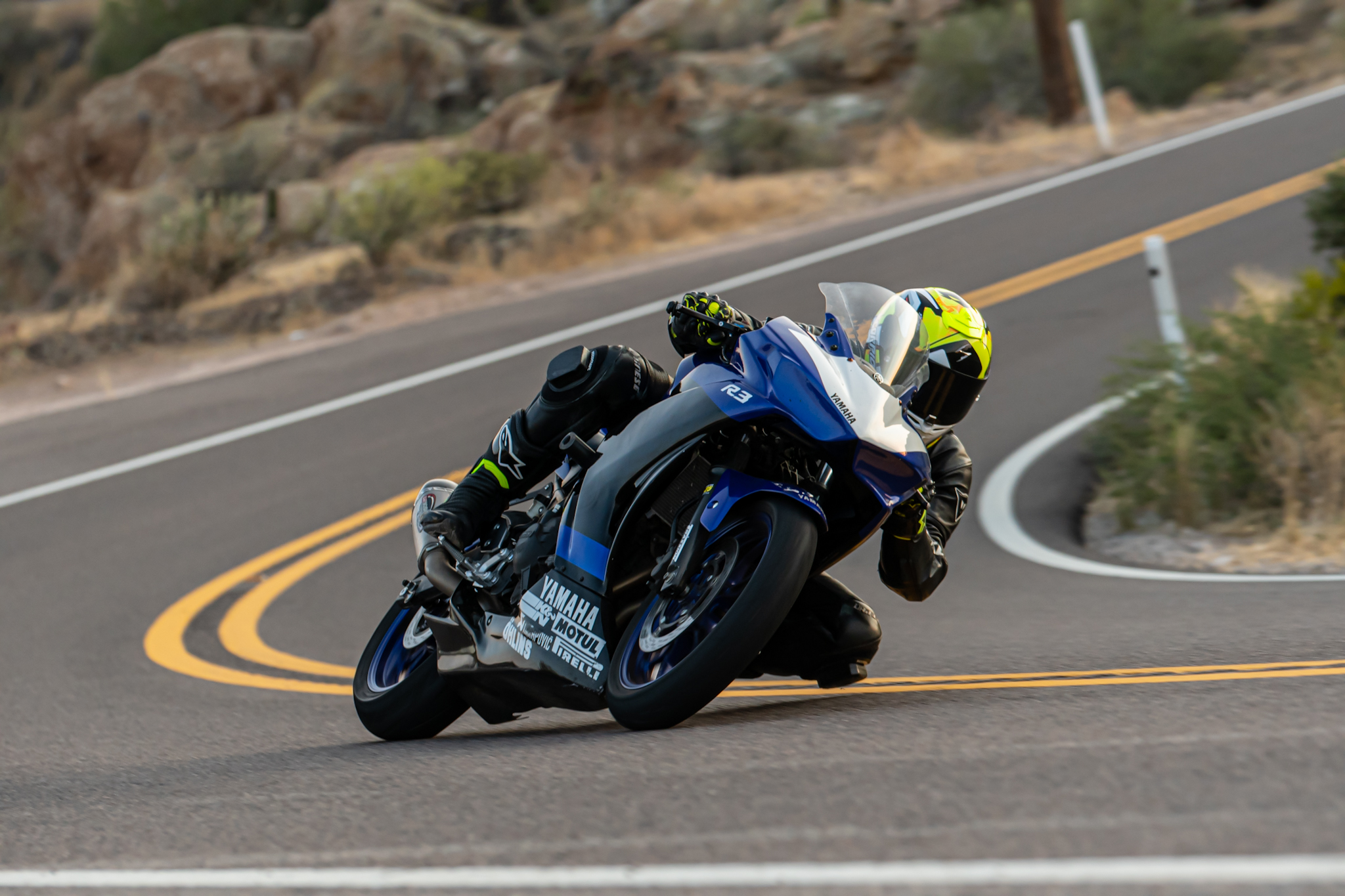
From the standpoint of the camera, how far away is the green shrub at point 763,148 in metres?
28.1

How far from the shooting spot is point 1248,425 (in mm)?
7793

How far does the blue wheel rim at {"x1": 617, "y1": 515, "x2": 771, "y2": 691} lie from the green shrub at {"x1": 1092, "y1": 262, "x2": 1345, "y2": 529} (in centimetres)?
473

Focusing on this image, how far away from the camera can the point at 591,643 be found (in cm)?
388

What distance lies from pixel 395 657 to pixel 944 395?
2.20m

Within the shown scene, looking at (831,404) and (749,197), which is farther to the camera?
(749,197)

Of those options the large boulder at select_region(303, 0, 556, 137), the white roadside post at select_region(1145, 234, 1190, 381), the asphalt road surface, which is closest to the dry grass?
the asphalt road surface

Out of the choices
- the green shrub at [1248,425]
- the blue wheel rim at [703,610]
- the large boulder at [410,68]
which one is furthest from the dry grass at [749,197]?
the large boulder at [410,68]

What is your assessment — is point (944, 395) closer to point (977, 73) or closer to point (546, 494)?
point (546, 494)

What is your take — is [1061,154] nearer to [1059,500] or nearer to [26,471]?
[1059,500]

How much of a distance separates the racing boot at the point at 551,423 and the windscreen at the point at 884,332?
2.31ft

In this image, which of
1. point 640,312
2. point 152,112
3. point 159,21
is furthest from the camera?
point 159,21

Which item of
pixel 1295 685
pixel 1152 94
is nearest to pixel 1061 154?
pixel 1152 94

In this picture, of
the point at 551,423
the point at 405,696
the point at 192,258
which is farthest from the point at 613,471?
the point at 192,258

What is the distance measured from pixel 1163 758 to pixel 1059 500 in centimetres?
624
